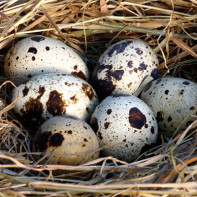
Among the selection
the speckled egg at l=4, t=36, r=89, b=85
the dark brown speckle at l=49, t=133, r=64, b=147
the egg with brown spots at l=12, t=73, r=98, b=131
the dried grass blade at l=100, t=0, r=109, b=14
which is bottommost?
the dark brown speckle at l=49, t=133, r=64, b=147

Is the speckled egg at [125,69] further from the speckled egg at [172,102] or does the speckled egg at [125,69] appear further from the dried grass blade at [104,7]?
the dried grass blade at [104,7]

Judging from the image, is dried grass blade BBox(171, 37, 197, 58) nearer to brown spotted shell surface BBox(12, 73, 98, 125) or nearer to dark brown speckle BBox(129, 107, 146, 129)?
dark brown speckle BBox(129, 107, 146, 129)

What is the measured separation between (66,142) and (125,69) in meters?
0.76

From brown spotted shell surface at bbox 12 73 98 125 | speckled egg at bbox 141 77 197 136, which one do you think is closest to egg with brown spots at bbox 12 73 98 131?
brown spotted shell surface at bbox 12 73 98 125

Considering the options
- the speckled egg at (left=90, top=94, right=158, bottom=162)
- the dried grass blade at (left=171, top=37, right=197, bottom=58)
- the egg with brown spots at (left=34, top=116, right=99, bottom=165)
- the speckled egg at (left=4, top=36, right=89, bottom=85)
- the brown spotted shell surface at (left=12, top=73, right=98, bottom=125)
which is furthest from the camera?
the dried grass blade at (left=171, top=37, right=197, bottom=58)

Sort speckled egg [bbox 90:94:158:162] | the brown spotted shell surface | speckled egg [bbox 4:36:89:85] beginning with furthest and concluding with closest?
speckled egg [bbox 4:36:89:85], the brown spotted shell surface, speckled egg [bbox 90:94:158:162]

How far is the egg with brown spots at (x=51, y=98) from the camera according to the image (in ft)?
6.66

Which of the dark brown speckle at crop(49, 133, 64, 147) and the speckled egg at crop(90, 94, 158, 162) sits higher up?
the dark brown speckle at crop(49, 133, 64, 147)

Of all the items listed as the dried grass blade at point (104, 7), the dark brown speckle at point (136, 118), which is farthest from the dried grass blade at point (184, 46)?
the dark brown speckle at point (136, 118)

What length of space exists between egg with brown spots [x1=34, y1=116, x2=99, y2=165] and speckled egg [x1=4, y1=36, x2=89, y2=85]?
1.76 ft

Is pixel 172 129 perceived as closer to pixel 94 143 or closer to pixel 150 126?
pixel 150 126

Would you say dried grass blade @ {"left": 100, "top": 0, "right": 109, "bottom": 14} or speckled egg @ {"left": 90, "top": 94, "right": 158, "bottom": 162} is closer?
speckled egg @ {"left": 90, "top": 94, "right": 158, "bottom": 162}

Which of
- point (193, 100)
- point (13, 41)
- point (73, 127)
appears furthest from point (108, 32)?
point (73, 127)

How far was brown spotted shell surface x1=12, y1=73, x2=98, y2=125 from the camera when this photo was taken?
79.9 inches
